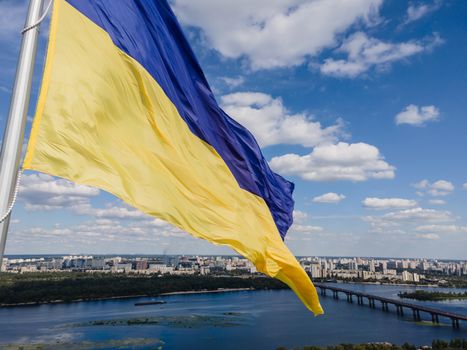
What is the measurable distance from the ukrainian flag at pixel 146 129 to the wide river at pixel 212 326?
21332 mm

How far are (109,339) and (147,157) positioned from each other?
24.2 metres

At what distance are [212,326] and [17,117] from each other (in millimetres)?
28678

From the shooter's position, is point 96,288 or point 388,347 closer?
point 388,347

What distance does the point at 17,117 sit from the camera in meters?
1.31

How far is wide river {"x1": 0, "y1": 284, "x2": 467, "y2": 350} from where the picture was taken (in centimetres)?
2360

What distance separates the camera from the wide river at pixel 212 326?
2360cm

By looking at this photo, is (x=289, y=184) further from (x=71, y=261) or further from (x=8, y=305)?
(x=71, y=261)

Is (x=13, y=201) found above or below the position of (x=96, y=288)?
above

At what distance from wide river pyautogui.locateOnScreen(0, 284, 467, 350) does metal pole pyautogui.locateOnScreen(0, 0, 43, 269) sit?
73.6ft

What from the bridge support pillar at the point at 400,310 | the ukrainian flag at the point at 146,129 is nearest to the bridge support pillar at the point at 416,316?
the bridge support pillar at the point at 400,310

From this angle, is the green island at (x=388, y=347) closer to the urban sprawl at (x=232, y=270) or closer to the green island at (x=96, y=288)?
the green island at (x=96, y=288)

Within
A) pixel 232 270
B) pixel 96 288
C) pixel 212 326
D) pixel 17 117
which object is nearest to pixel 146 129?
pixel 17 117

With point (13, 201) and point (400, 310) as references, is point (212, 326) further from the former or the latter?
point (13, 201)

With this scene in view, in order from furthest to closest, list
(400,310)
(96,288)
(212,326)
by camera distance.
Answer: (96,288)
(400,310)
(212,326)
